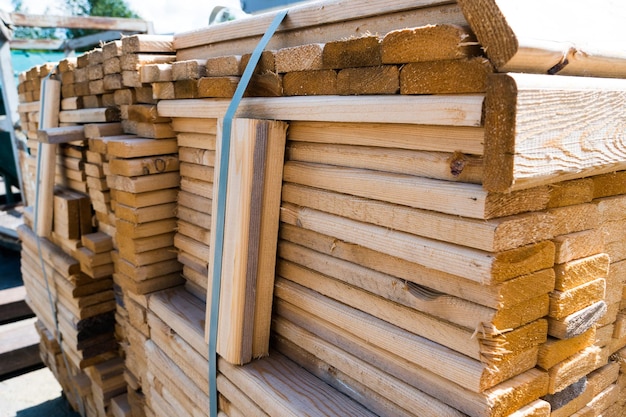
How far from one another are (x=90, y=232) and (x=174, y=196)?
46.8 inches

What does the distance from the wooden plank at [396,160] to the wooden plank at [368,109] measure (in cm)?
13

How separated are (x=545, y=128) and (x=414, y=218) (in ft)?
1.68

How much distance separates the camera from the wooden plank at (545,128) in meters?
1.40

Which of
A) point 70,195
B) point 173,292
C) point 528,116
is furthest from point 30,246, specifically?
point 528,116

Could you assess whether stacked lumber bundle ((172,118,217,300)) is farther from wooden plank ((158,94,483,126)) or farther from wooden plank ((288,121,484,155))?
wooden plank ((288,121,484,155))

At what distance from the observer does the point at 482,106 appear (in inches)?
57.9

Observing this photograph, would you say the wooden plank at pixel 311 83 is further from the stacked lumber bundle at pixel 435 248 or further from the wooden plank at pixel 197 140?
the wooden plank at pixel 197 140

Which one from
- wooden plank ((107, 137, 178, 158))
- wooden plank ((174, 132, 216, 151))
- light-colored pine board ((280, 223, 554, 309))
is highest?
wooden plank ((174, 132, 216, 151))

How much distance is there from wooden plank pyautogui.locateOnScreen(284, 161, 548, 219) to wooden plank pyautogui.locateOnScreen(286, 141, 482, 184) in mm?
24

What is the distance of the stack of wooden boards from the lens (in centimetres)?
154

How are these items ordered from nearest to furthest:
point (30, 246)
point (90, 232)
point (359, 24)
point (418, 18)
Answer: point (418, 18) < point (359, 24) < point (90, 232) < point (30, 246)

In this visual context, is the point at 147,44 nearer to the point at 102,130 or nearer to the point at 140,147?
the point at 140,147

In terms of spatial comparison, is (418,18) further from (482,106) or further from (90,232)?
(90,232)

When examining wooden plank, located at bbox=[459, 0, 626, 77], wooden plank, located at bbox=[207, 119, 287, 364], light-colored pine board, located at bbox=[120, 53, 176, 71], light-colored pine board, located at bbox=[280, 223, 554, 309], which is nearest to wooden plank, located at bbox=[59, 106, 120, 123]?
light-colored pine board, located at bbox=[120, 53, 176, 71]
